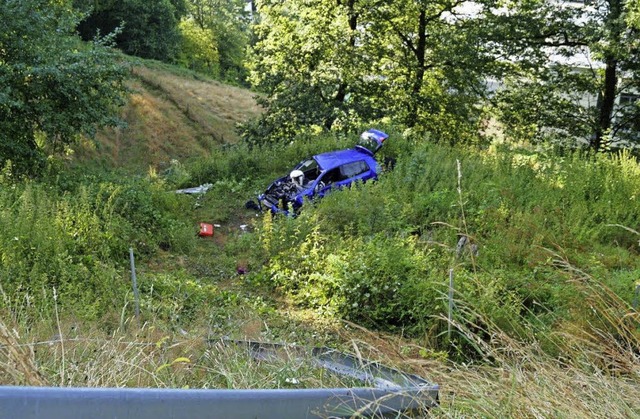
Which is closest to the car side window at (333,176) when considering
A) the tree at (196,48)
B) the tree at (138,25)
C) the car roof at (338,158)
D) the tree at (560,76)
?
the car roof at (338,158)

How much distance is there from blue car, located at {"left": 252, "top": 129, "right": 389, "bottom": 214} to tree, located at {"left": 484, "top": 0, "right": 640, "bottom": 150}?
7.35m

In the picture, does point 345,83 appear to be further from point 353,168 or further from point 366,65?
point 353,168

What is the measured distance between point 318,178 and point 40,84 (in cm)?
592

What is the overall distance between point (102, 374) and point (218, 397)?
Result: 0.74m

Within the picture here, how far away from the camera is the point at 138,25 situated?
1516 inches

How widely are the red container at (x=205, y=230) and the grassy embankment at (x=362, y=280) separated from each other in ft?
0.93

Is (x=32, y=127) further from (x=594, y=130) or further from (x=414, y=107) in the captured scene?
(x=594, y=130)

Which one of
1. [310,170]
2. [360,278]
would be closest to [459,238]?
[360,278]

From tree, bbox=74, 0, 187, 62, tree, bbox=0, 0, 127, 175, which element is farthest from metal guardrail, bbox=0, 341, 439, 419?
tree, bbox=74, 0, 187, 62

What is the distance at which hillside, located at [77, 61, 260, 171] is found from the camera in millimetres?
24034

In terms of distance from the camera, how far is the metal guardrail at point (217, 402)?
6.68ft

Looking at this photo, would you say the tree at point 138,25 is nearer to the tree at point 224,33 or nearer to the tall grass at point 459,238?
the tree at point 224,33

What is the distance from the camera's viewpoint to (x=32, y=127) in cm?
1173

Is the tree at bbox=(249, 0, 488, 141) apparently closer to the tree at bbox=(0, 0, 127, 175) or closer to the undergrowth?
the undergrowth
